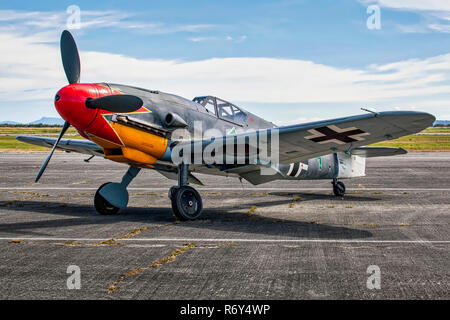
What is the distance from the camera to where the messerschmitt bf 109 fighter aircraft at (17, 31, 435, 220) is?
780 cm

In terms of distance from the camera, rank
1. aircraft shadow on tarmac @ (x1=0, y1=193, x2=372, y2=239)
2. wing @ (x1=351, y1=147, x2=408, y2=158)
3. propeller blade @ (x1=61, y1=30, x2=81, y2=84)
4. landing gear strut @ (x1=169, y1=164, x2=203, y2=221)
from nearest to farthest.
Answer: aircraft shadow on tarmac @ (x1=0, y1=193, x2=372, y2=239) → propeller blade @ (x1=61, y1=30, x2=81, y2=84) → landing gear strut @ (x1=169, y1=164, x2=203, y2=221) → wing @ (x1=351, y1=147, x2=408, y2=158)

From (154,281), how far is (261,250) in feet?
6.64

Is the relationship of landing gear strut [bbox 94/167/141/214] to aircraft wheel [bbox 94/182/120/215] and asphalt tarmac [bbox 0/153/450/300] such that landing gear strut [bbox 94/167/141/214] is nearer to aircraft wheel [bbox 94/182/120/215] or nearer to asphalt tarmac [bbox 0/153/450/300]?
aircraft wheel [bbox 94/182/120/215]

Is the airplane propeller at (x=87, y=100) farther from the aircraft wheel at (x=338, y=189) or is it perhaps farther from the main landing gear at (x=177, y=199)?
the aircraft wheel at (x=338, y=189)

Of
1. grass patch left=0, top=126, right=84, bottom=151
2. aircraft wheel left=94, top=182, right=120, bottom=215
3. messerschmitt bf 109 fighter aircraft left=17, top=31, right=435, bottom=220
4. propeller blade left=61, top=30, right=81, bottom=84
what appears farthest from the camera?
grass patch left=0, top=126, right=84, bottom=151

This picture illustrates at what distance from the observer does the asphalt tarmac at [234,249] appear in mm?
4707

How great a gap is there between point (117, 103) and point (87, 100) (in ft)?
1.75

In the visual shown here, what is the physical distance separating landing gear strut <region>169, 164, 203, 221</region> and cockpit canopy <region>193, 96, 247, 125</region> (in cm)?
162

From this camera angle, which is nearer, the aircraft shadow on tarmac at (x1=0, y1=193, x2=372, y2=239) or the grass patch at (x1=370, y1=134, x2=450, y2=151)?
the aircraft shadow on tarmac at (x1=0, y1=193, x2=372, y2=239)

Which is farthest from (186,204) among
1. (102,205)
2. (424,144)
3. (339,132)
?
(424,144)

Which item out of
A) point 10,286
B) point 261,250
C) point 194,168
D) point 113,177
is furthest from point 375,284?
point 113,177

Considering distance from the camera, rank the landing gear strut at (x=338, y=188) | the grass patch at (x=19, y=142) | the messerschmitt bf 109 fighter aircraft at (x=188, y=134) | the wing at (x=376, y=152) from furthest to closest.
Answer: the grass patch at (x=19, y=142) → the landing gear strut at (x=338, y=188) → the wing at (x=376, y=152) → the messerschmitt bf 109 fighter aircraft at (x=188, y=134)

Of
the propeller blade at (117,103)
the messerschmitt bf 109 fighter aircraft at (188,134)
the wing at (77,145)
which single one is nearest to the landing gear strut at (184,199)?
the messerschmitt bf 109 fighter aircraft at (188,134)

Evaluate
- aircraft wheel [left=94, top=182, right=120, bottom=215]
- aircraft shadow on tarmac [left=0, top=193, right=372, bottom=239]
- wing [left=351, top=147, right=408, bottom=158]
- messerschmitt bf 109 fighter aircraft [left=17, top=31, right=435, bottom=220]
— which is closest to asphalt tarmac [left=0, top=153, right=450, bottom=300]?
aircraft shadow on tarmac [left=0, top=193, right=372, bottom=239]
